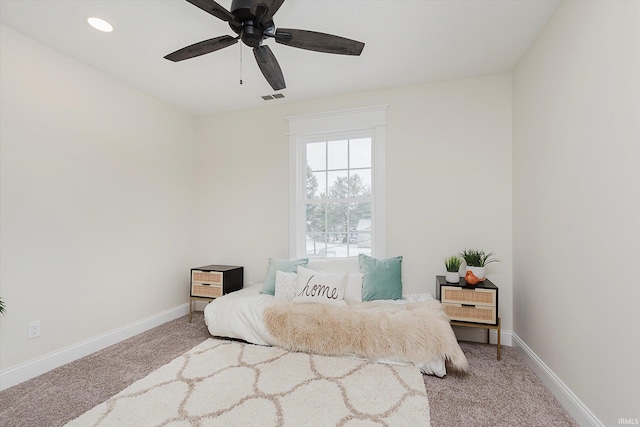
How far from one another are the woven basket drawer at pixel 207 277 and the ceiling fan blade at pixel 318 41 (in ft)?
8.33

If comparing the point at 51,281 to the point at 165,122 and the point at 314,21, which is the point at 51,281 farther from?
the point at 314,21

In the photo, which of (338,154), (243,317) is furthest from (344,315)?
(338,154)

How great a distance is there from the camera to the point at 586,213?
1674 mm

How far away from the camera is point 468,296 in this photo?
8.44ft

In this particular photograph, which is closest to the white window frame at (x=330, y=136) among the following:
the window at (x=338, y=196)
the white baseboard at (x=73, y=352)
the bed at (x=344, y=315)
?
the window at (x=338, y=196)

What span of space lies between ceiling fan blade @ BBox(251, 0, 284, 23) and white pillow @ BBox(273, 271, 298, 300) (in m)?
2.26

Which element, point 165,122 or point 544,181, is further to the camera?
point 165,122

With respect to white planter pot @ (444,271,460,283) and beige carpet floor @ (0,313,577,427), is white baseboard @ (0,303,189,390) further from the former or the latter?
white planter pot @ (444,271,460,283)

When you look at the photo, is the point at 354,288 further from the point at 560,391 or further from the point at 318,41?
the point at 318,41

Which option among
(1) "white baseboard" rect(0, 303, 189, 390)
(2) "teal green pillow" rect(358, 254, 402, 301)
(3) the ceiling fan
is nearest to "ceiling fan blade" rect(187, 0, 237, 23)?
(3) the ceiling fan

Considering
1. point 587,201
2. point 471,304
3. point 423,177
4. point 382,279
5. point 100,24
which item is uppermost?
point 100,24

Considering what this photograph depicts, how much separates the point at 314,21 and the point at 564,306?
2632 millimetres

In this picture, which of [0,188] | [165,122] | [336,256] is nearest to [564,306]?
[336,256]

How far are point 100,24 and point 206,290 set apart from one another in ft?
8.65
